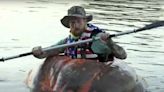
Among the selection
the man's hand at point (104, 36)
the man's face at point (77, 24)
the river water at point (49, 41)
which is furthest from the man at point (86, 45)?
the river water at point (49, 41)

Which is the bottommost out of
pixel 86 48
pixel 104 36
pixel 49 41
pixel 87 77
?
pixel 49 41

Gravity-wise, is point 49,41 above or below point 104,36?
below

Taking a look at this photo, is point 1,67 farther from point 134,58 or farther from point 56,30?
point 56,30

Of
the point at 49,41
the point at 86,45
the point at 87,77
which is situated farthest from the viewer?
the point at 49,41

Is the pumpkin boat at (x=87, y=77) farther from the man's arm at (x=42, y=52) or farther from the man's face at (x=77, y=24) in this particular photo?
the man's face at (x=77, y=24)

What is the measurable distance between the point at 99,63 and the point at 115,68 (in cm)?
29

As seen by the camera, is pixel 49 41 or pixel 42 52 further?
pixel 49 41

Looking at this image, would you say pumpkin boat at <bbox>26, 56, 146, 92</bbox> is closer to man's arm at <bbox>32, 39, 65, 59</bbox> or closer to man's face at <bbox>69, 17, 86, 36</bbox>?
man's arm at <bbox>32, 39, 65, 59</bbox>

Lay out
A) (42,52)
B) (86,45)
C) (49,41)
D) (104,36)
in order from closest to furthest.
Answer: (104,36)
(86,45)
(42,52)
(49,41)

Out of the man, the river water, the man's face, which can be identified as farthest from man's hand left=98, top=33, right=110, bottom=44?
the river water

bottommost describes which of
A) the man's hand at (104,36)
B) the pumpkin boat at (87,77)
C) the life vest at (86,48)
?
the pumpkin boat at (87,77)

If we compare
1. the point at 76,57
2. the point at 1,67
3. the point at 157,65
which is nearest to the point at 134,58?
the point at 157,65

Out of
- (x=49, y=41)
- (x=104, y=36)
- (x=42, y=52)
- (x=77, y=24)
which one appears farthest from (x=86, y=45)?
(x=49, y=41)

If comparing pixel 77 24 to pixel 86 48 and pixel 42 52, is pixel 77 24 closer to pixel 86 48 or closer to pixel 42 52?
pixel 86 48
